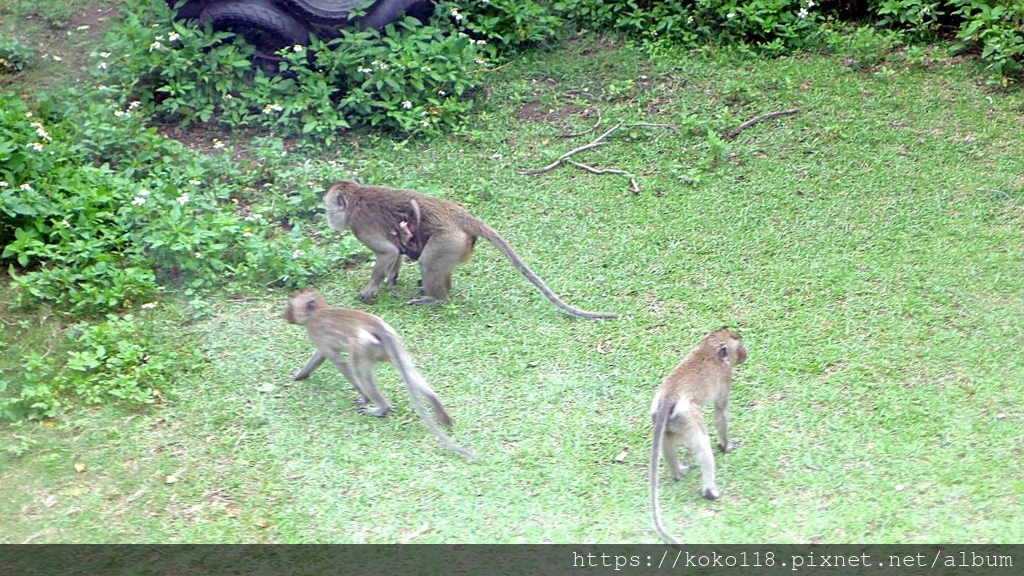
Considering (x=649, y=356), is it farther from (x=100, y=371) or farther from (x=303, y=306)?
(x=100, y=371)

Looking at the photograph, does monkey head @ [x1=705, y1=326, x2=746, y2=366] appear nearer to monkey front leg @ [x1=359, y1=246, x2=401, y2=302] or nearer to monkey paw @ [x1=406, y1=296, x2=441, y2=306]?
monkey paw @ [x1=406, y1=296, x2=441, y2=306]

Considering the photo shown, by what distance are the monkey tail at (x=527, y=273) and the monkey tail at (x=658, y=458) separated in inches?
70.8

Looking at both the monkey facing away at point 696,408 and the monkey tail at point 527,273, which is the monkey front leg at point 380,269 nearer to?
the monkey tail at point 527,273

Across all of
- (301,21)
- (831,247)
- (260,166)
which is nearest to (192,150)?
(260,166)

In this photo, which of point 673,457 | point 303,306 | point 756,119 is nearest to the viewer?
point 673,457

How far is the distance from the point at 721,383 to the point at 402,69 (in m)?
4.93

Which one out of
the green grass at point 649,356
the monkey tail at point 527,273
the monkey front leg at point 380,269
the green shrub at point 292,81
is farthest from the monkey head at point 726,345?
the green shrub at point 292,81

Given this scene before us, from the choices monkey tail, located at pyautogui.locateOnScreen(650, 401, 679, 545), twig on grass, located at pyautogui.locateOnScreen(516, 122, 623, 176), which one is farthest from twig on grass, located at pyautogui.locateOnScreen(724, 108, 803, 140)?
monkey tail, located at pyautogui.locateOnScreen(650, 401, 679, 545)

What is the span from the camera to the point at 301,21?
9.80 m

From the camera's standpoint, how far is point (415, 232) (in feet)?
24.4

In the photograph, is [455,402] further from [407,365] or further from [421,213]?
[421,213]

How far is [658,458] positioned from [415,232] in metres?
2.87

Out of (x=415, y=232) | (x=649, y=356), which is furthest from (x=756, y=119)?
(x=415, y=232)

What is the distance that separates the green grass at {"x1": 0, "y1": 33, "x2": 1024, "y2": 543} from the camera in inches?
216
